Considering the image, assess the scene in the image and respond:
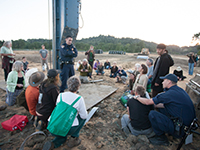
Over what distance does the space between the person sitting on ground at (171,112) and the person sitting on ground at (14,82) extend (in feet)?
10.6

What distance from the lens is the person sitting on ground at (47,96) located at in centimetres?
228

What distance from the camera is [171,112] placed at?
7.27 feet

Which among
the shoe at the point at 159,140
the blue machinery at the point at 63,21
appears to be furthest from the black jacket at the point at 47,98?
the blue machinery at the point at 63,21

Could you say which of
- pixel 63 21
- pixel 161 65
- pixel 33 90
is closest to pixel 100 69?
pixel 63 21

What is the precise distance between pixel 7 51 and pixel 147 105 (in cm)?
528

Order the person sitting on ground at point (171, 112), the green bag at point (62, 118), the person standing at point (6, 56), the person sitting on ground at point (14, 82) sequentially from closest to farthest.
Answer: the green bag at point (62, 118) < the person sitting on ground at point (171, 112) < the person sitting on ground at point (14, 82) < the person standing at point (6, 56)

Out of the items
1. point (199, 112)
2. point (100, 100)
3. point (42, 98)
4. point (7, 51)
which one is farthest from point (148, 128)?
point (7, 51)

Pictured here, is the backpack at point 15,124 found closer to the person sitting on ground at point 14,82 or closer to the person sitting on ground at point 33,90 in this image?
the person sitting on ground at point 33,90

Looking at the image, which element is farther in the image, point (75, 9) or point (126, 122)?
point (75, 9)

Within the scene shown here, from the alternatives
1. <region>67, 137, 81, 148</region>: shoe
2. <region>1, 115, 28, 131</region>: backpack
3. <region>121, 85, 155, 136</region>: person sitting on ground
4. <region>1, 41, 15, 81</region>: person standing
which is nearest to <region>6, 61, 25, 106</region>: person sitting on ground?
<region>1, 115, 28, 131</region>: backpack

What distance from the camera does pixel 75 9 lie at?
15.6ft

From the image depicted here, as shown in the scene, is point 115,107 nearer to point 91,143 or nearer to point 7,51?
point 91,143

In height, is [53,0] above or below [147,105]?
above

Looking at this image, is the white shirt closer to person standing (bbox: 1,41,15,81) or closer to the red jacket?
the red jacket
